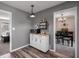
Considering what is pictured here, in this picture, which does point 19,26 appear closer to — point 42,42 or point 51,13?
point 42,42

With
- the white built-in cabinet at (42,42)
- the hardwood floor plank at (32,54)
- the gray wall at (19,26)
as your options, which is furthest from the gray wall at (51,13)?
the gray wall at (19,26)

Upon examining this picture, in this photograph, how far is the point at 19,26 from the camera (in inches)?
165

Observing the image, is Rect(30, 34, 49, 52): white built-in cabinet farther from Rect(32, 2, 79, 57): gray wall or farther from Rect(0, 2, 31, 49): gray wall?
Rect(0, 2, 31, 49): gray wall

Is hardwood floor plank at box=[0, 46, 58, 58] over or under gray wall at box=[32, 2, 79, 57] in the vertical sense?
under

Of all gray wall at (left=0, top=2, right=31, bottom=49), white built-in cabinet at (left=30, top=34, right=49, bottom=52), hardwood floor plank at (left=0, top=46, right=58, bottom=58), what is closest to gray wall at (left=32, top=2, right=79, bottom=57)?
white built-in cabinet at (left=30, top=34, right=49, bottom=52)

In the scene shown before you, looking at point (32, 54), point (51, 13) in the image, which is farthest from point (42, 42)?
point (51, 13)

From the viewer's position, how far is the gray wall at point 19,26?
372 cm

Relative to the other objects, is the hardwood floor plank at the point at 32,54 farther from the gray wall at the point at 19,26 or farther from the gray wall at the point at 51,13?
the gray wall at the point at 51,13

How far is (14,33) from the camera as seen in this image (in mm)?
3809

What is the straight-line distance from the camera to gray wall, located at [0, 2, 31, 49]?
3.72 m

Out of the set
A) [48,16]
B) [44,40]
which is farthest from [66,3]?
[44,40]

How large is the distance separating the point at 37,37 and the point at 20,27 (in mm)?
1284

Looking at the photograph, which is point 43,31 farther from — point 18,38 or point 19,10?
point 19,10

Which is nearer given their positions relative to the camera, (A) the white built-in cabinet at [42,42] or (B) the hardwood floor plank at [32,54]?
(B) the hardwood floor plank at [32,54]
